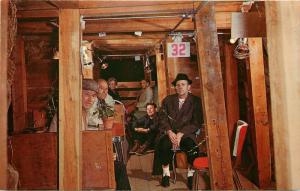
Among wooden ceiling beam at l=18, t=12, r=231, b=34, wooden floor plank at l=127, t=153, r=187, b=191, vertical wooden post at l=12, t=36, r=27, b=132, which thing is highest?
wooden ceiling beam at l=18, t=12, r=231, b=34

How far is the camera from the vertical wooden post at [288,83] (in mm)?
2490

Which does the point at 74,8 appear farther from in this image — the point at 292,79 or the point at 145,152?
the point at 145,152

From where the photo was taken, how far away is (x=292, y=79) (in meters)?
2.50

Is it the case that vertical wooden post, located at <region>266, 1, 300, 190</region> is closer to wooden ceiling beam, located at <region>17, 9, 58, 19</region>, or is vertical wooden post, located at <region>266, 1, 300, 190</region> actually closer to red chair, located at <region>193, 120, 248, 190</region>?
red chair, located at <region>193, 120, 248, 190</region>

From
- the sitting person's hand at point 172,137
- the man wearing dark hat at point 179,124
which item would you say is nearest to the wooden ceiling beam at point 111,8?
the man wearing dark hat at point 179,124

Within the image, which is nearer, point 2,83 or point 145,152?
point 2,83

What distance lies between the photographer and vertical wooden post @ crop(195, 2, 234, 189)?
4.86 meters

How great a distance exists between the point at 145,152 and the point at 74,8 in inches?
263

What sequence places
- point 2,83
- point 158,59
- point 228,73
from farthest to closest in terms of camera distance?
point 158,59, point 228,73, point 2,83

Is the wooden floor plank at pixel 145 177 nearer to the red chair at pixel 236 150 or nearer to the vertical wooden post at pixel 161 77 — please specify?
the red chair at pixel 236 150

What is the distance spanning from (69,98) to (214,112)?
2.10 m

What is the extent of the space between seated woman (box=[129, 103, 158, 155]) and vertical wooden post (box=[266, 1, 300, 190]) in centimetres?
794

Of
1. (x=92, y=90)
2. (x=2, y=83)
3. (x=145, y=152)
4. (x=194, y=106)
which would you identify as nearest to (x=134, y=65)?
(x=145, y=152)

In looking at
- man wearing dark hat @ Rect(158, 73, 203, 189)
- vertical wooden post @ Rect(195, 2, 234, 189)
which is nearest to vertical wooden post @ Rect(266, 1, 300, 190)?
vertical wooden post @ Rect(195, 2, 234, 189)
